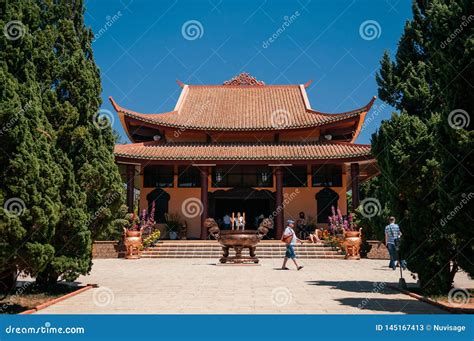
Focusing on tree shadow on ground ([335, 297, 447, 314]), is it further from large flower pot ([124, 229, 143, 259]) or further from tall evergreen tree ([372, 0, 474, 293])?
large flower pot ([124, 229, 143, 259])

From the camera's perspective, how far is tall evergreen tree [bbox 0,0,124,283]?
8008 millimetres

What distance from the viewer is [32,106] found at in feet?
20.5

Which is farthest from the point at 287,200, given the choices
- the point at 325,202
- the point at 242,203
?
the point at 242,203

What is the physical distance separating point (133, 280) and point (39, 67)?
4.92 m

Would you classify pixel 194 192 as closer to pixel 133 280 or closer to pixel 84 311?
pixel 133 280

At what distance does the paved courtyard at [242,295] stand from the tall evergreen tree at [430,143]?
954 millimetres

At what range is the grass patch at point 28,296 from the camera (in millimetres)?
Answer: 6529

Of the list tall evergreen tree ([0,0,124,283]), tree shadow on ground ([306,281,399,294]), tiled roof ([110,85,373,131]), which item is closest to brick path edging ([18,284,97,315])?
tall evergreen tree ([0,0,124,283])

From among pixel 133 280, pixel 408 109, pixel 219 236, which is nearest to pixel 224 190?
pixel 219 236

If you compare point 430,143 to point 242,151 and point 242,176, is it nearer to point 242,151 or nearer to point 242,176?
point 242,151

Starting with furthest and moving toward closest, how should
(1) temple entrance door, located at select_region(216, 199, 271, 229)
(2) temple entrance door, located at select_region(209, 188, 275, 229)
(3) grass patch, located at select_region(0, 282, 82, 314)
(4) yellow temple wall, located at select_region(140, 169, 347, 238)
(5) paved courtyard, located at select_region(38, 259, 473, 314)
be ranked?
(1) temple entrance door, located at select_region(216, 199, 271, 229), (2) temple entrance door, located at select_region(209, 188, 275, 229), (4) yellow temple wall, located at select_region(140, 169, 347, 238), (3) grass patch, located at select_region(0, 282, 82, 314), (5) paved courtyard, located at select_region(38, 259, 473, 314)

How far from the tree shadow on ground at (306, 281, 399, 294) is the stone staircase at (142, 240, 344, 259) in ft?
26.5

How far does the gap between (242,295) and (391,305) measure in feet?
7.82

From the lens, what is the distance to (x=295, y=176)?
75.5 feet
